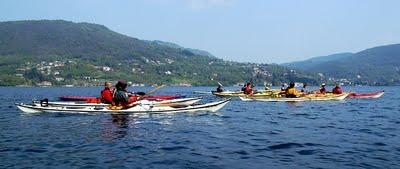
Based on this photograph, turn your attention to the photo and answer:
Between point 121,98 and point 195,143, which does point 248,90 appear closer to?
point 121,98

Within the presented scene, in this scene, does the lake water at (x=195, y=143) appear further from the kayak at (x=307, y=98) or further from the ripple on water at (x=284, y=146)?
the kayak at (x=307, y=98)

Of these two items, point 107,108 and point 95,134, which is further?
point 107,108

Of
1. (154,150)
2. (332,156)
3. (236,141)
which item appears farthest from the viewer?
(236,141)

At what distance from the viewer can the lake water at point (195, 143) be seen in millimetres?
17031

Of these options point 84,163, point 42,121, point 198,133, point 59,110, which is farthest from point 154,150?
point 59,110

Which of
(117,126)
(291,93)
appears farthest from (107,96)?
(291,93)

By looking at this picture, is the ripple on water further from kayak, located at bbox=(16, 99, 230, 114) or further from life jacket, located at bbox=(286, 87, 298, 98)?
life jacket, located at bbox=(286, 87, 298, 98)

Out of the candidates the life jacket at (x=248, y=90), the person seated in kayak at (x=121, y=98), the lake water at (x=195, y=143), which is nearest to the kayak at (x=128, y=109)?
the person seated in kayak at (x=121, y=98)

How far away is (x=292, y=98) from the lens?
181 ft

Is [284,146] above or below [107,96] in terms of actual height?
below

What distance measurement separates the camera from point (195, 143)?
21.4 m

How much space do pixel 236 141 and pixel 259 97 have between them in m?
36.6

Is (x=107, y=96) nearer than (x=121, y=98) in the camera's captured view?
No

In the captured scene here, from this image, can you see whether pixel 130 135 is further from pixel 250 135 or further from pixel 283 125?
pixel 283 125
